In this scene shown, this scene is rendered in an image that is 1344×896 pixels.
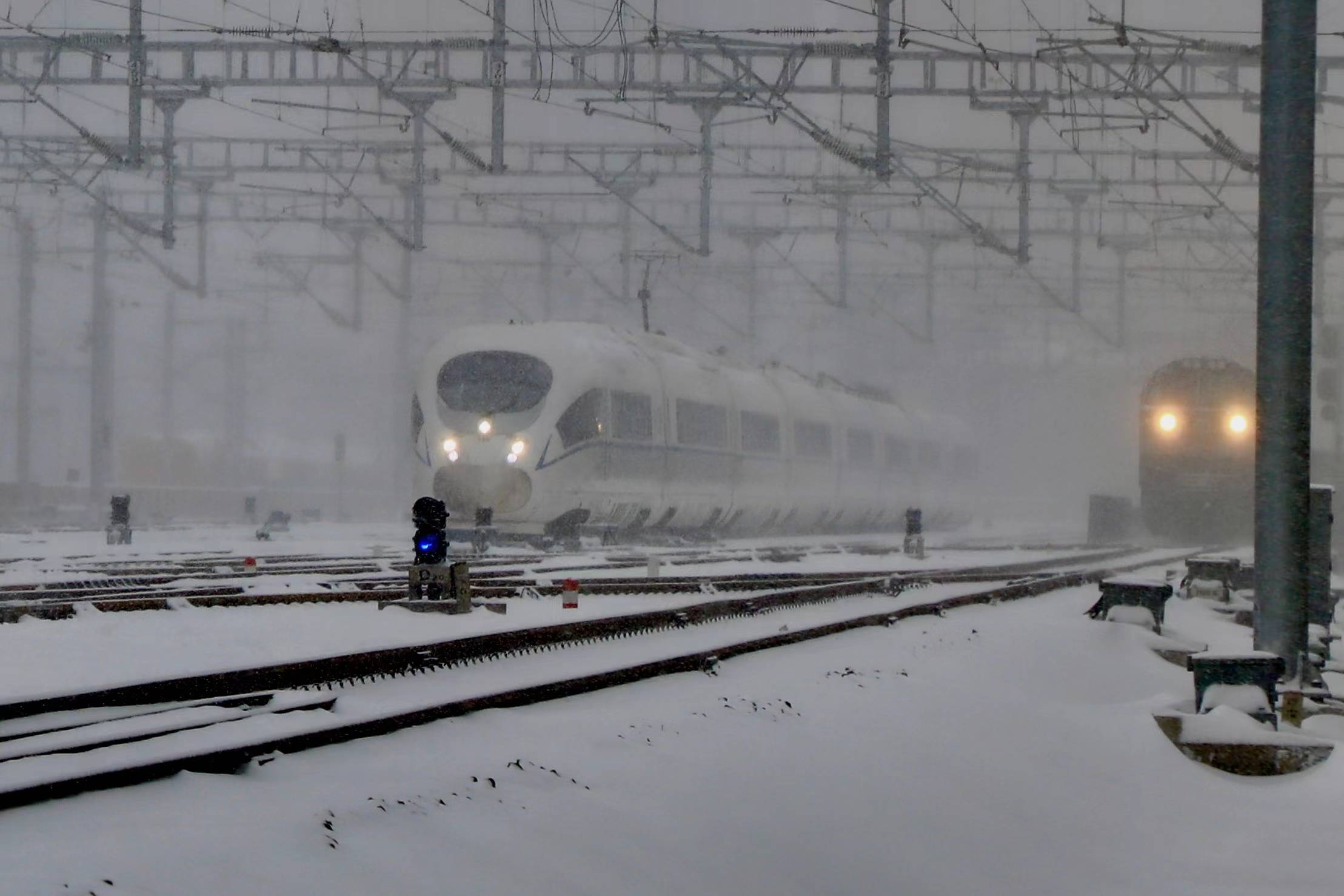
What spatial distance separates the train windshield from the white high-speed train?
17mm

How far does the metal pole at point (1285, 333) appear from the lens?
26.4 feet

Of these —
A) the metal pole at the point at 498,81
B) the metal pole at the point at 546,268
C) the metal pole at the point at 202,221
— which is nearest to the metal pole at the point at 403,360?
the metal pole at the point at 546,268

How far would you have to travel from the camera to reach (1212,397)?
26062mm

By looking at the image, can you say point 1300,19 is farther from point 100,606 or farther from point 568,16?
point 568,16

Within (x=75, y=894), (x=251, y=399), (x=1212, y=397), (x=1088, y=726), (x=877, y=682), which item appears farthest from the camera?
(x=251, y=399)

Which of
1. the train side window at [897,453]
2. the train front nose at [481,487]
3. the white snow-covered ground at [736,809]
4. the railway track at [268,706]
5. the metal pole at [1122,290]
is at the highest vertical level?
the metal pole at [1122,290]

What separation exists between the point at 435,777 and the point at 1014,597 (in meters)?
9.15

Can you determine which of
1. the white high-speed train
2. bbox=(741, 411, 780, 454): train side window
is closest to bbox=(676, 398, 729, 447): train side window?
the white high-speed train

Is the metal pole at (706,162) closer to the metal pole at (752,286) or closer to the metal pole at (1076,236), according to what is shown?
the metal pole at (752,286)

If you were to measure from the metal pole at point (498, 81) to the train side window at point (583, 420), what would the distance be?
4161 mm

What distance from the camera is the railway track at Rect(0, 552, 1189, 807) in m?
4.42

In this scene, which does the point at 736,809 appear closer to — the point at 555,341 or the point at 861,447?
the point at 555,341

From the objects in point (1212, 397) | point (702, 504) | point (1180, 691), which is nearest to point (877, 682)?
point (1180, 691)

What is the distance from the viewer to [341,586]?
12000 mm
